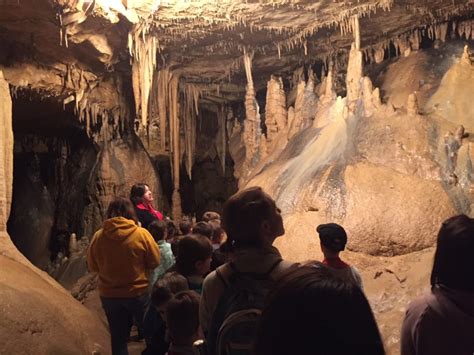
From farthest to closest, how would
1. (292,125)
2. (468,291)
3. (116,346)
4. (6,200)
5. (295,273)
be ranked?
(292,125) < (6,200) < (116,346) < (468,291) < (295,273)

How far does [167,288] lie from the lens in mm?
3340

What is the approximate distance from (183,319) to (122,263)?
1639mm

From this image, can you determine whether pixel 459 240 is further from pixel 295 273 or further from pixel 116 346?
pixel 116 346

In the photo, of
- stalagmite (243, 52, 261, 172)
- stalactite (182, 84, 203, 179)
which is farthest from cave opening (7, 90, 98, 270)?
stalagmite (243, 52, 261, 172)

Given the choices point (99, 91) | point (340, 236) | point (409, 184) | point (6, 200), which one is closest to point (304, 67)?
point (99, 91)

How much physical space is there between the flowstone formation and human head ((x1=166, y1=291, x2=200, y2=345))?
2595 millimetres

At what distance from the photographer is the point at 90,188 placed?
45.1ft

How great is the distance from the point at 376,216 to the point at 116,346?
16.1 feet

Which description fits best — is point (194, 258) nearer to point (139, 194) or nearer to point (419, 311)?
point (419, 311)

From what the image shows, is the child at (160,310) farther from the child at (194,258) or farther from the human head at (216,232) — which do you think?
the human head at (216,232)

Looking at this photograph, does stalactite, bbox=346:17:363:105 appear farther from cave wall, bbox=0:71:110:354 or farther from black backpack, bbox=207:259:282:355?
black backpack, bbox=207:259:282:355

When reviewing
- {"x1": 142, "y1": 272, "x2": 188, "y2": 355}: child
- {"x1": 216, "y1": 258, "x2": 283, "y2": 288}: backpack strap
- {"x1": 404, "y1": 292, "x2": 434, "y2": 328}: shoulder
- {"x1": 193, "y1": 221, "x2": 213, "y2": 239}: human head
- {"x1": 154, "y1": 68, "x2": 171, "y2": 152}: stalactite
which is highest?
{"x1": 154, "y1": 68, "x2": 171, "y2": 152}: stalactite

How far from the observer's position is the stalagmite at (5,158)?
24.8 ft

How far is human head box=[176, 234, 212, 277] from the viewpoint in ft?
11.0
